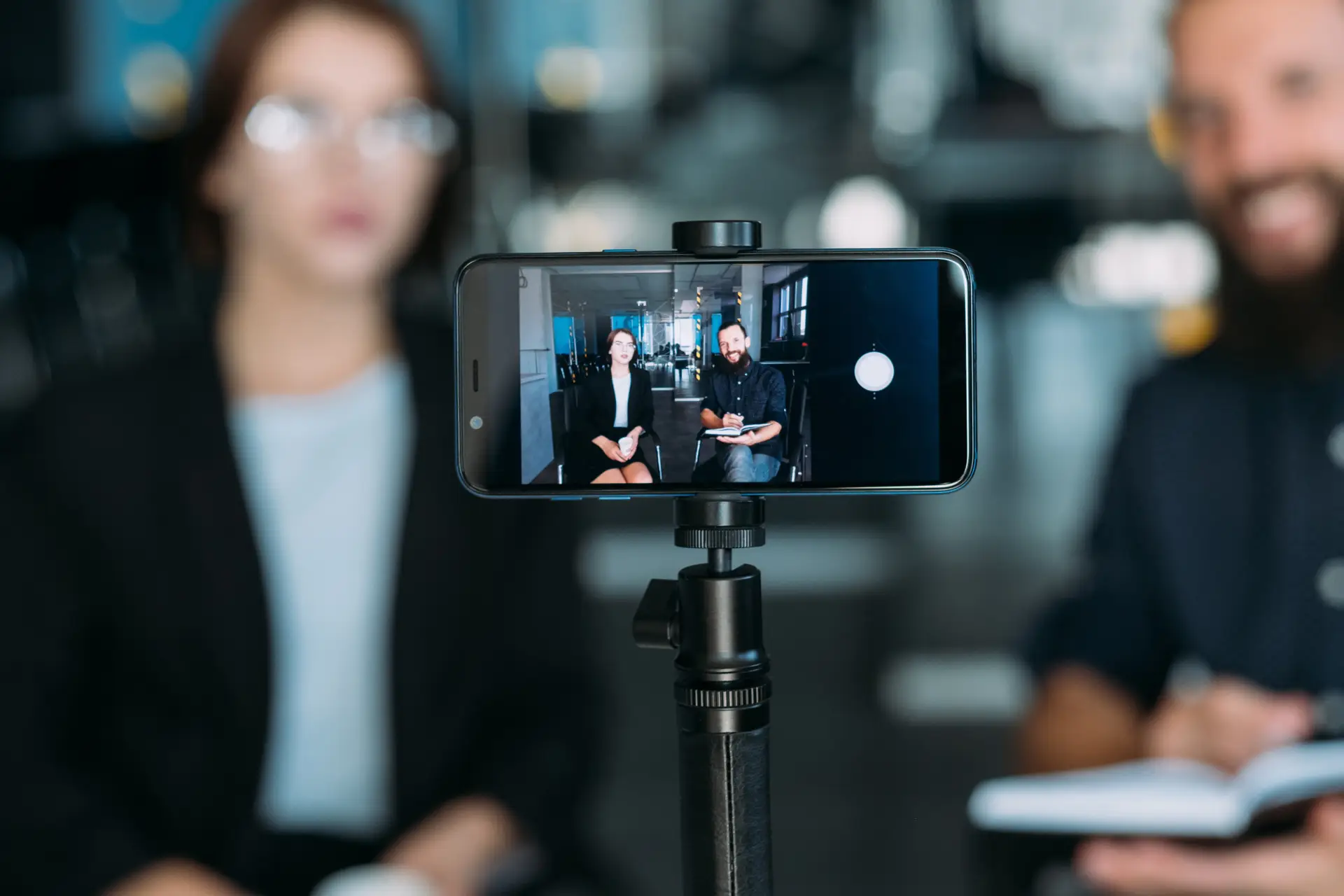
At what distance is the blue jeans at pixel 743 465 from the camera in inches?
16.9

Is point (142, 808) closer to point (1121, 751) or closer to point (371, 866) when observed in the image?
point (371, 866)

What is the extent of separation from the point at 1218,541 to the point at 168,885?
97 cm

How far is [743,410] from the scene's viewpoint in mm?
435

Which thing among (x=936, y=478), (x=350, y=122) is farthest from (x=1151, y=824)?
(x=350, y=122)

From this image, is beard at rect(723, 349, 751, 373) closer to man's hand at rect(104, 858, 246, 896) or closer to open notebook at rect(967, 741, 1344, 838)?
open notebook at rect(967, 741, 1344, 838)

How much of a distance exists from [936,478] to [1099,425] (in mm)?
2379

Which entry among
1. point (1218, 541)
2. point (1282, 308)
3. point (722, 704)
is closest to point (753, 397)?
point (722, 704)

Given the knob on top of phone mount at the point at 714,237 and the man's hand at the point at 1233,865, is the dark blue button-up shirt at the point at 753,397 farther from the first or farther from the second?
the man's hand at the point at 1233,865

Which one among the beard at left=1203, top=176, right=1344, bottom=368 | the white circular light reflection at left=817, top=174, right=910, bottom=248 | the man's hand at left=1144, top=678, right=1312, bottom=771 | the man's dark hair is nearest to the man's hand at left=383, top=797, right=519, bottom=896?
the man's hand at left=1144, top=678, right=1312, bottom=771

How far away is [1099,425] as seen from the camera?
2660mm

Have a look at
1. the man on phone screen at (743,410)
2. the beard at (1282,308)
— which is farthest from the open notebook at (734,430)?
the beard at (1282,308)

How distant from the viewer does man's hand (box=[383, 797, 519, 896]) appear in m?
0.95

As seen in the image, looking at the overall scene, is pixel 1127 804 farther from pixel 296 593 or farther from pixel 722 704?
pixel 296 593

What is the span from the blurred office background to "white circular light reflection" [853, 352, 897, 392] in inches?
69.1
